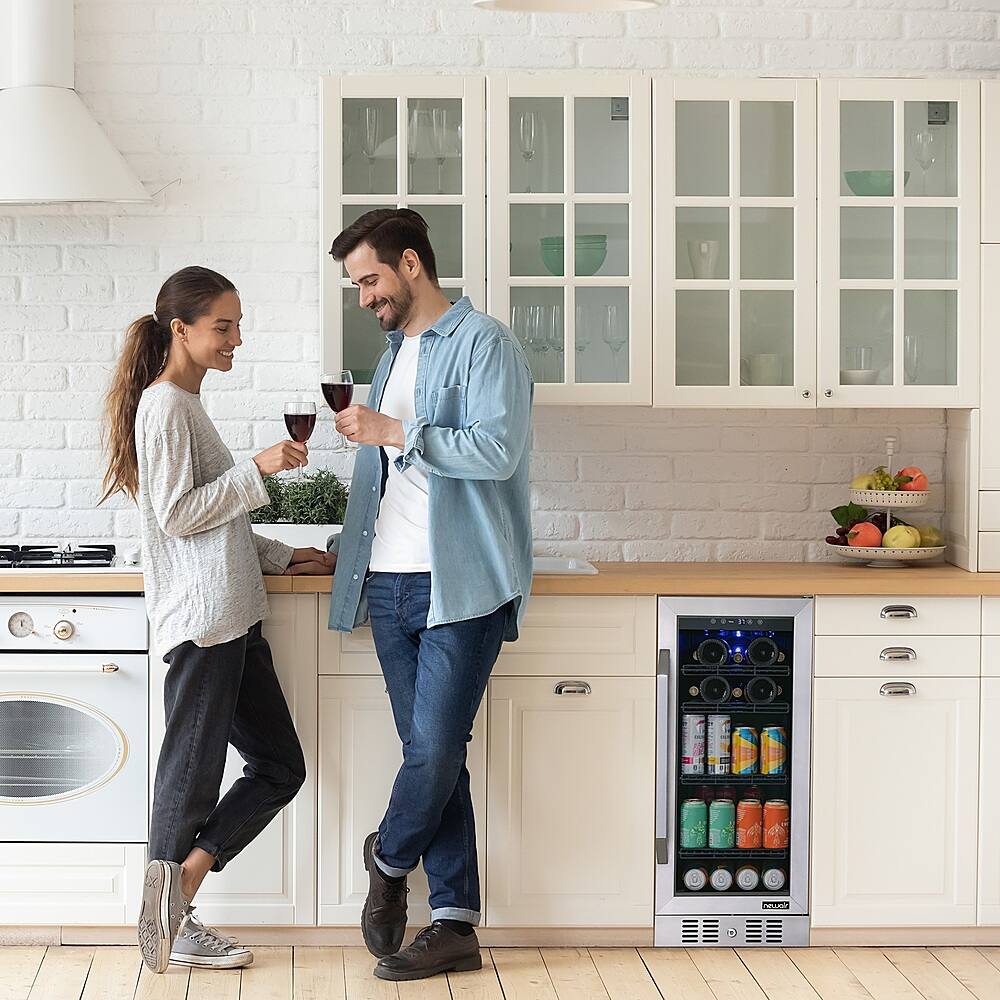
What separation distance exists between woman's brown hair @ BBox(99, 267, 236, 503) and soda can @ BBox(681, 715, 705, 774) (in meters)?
1.43

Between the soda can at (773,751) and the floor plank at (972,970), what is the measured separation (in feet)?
1.95

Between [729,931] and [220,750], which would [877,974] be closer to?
[729,931]

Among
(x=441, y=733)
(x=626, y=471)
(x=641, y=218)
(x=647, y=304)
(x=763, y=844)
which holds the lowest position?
(x=763, y=844)

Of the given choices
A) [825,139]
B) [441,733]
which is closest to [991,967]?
[441,733]

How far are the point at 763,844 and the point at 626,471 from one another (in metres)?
1.12

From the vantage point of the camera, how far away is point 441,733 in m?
2.94

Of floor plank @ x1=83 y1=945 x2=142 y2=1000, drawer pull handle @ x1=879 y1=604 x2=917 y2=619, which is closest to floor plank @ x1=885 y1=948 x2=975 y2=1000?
drawer pull handle @ x1=879 y1=604 x2=917 y2=619

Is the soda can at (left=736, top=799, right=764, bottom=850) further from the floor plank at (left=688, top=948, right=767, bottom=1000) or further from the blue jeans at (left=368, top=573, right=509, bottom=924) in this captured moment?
the blue jeans at (left=368, top=573, right=509, bottom=924)

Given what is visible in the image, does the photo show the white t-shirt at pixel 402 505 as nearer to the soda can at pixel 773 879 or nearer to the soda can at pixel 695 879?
the soda can at pixel 695 879

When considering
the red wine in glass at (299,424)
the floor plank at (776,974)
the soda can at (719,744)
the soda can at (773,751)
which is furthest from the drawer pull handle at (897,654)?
the red wine in glass at (299,424)

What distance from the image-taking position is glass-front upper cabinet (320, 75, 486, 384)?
11.1 ft

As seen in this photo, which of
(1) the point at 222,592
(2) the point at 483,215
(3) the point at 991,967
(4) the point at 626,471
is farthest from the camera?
(4) the point at 626,471

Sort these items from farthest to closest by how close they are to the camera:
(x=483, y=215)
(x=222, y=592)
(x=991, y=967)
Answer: (x=483, y=215) → (x=991, y=967) → (x=222, y=592)

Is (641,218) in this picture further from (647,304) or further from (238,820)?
(238,820)
